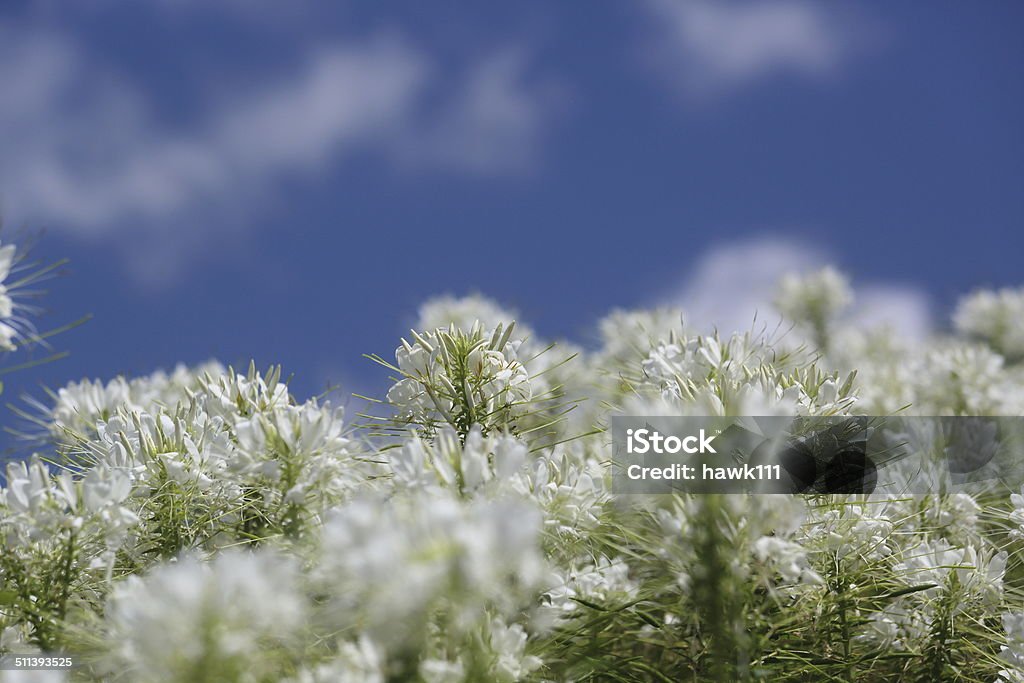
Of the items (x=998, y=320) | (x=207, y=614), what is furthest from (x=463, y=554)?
(x=998, y=320)

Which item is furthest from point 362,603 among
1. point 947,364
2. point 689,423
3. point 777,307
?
point 777,307

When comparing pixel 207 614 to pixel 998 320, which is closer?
pixel 207 614

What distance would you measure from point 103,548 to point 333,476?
379 millimetres

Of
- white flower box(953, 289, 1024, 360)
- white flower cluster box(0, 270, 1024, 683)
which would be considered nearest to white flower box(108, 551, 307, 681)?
white flower cluster box(0, 270, 1024, 683)

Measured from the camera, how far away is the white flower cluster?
780 millimetres

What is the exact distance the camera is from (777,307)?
5102 millimetres

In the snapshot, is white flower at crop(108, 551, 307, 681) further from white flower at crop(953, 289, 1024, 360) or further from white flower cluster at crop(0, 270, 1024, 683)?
white flower at crop(953, 289, 1024, 360)

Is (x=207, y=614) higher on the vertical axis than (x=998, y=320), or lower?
lower

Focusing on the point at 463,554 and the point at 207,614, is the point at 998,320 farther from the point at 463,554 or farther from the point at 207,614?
the point at 207,614

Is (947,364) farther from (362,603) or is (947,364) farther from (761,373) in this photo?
(362,603)

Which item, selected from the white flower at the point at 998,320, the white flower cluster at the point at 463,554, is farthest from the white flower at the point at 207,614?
the white flower at the point at 998,320

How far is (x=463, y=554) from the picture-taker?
754 millimetres

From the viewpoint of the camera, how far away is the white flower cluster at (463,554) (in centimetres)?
78

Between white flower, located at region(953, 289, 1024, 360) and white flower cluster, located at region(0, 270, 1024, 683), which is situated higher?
white flower, located at region(953, 289, 1024, 360)
